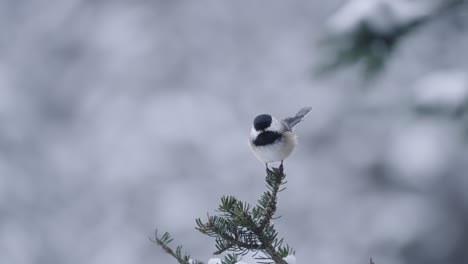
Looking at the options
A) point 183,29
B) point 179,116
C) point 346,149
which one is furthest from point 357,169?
point 183,29

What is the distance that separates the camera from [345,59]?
141cm

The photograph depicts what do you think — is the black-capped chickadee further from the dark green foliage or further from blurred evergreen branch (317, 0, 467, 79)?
blurred evergreen branch (317, 0, 467, 79)

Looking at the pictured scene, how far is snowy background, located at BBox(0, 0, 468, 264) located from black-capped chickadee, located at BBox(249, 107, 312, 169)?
12.3 feet

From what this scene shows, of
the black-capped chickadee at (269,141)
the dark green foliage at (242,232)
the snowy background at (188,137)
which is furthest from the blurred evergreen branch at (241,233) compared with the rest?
the snowy background at (188,137)

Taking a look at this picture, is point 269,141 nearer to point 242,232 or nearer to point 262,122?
point 262,122

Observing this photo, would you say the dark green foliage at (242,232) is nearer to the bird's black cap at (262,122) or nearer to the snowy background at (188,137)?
the bird's black cap at (262,122)

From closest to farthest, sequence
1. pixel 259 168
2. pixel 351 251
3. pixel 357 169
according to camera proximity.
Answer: pixel 351 251, pixel 357 169, pixel 259 168

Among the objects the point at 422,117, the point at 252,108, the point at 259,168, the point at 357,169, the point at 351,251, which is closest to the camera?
the point at 422,117

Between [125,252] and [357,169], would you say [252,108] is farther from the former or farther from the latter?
[125,252]

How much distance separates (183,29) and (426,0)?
9.81 m

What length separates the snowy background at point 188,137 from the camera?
7.17 metres

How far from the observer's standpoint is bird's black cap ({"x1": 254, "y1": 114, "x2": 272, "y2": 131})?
2.64 m

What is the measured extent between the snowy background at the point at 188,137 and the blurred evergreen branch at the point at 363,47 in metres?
4.90

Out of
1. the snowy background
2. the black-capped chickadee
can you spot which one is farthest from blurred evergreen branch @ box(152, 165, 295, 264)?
the snowy background
